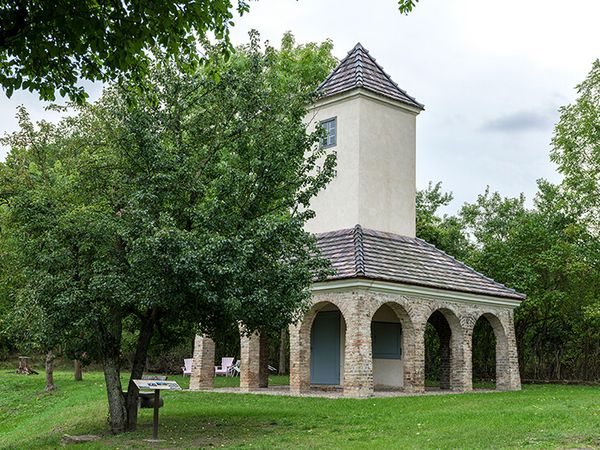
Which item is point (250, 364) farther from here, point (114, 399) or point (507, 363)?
point (114, 399)

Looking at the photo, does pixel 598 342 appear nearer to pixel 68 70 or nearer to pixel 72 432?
pixel 72 432

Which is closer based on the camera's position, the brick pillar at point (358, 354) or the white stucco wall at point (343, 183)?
the brick pillar at point (358, 354)

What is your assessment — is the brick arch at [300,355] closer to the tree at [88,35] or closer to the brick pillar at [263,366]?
the brick pillar at [263,366]

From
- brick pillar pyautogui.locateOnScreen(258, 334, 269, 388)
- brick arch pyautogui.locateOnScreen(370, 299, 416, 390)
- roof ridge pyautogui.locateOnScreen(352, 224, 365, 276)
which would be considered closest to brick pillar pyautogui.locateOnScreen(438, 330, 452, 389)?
brick arch pyautogui.locateOnScreen(370, 299, 416, 390)

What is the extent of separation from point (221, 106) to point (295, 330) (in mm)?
8701

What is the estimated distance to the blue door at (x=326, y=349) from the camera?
82.1 ft

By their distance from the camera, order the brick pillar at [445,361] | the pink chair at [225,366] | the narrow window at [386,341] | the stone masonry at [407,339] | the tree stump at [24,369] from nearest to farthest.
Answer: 1. the stone masonry at [407,339]
2. the narrow window at [386,341]
3. the brick pillar at [445,361]
4. the pink chair at [225,366]
5. the tree stump at [24,369]

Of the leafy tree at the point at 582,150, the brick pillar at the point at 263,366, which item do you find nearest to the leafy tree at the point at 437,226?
the leafy tree at the point at 582,150

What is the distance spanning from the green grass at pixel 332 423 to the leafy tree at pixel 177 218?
5.88ft

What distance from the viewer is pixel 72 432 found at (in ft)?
51.2

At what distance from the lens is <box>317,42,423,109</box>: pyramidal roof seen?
2494cm

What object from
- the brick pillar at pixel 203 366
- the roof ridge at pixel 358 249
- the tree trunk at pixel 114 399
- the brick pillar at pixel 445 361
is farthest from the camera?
the brick pillar at pixel 445 361

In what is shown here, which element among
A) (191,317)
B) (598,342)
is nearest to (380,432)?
(191,317)

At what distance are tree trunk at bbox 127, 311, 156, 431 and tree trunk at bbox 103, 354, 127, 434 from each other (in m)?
0.16
